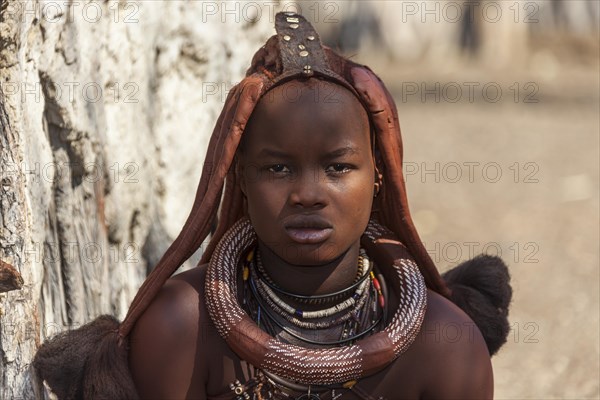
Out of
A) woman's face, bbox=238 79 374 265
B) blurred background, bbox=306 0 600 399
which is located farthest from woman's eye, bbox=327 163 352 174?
blurred background, bbox=306 0 600 399

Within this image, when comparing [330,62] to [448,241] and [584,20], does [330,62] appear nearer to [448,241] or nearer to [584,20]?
[448,241]

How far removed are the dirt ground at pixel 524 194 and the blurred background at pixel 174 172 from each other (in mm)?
15

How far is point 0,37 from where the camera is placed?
2885 mm

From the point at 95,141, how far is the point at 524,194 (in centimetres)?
436

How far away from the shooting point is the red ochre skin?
2658mm

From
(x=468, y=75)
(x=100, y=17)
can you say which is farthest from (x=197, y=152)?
(x=468, y=75)

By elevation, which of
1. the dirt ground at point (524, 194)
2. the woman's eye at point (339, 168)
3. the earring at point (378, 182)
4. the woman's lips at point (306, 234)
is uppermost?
the woman's eye at point (339, 168)

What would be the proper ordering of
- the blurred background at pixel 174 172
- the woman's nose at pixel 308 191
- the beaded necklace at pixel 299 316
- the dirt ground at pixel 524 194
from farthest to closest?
1. the dirt ground at pixel 524 194
2. the blurred background at pixel 174 172
3. the beaded necklace at pixel 299 316
4. the woman's nose at pixel 308 191

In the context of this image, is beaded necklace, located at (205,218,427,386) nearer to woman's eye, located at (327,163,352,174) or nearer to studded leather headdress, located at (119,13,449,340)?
studded leather headdress, located at (119,13,449,340)

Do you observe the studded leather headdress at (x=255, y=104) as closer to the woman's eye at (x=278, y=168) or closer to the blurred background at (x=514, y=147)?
the woman's eye at (x=278, y=168)

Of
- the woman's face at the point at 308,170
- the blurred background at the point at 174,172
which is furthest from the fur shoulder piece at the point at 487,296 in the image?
the blurred background at the point at 174,172

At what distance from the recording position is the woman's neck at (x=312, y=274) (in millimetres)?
2850

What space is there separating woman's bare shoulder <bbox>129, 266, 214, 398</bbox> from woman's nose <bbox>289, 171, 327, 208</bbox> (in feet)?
1.47

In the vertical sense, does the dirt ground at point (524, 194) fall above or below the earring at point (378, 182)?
below
